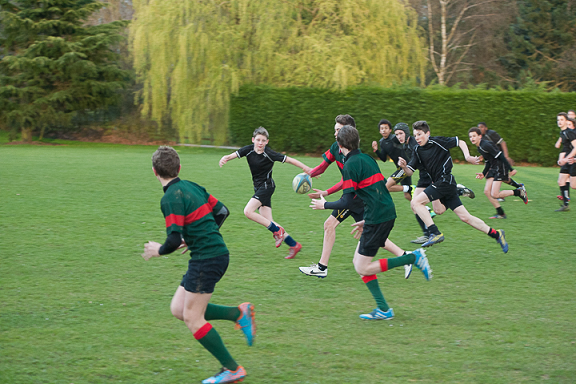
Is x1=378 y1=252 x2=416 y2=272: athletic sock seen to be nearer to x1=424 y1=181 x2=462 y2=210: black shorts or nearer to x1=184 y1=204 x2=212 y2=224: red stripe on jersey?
x1=184 y1=204 x2=212 y2=224: red stripe on jersey

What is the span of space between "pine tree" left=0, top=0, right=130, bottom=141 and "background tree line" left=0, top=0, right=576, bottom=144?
6 cm

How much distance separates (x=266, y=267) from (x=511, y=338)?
3241 millimetres

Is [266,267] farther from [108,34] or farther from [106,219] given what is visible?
[108,34]

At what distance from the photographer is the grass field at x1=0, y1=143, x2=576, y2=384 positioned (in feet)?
13.8

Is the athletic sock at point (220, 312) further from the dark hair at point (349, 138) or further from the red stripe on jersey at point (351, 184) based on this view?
the dark hair at point (349, 138)

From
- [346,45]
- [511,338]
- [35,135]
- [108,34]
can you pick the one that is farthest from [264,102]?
[511,338]

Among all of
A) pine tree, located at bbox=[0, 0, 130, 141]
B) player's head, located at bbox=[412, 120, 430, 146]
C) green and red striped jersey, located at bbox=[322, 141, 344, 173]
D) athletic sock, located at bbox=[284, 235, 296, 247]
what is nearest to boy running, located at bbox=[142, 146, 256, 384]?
green and red striped jersey, located at bbox=[322, 141, 344, 173]

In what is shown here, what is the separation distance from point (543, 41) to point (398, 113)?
43.9 ft

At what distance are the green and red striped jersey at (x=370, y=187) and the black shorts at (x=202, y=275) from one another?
6.01ft

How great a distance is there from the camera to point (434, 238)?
7.85m

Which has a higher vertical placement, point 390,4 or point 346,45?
point 390,4

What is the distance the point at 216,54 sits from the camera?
82.7ft

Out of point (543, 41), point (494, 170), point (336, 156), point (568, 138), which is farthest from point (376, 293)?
point (543, 41)

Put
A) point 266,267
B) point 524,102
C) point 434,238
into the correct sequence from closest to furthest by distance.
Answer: point 266,267, point 434,238, point 524,102
